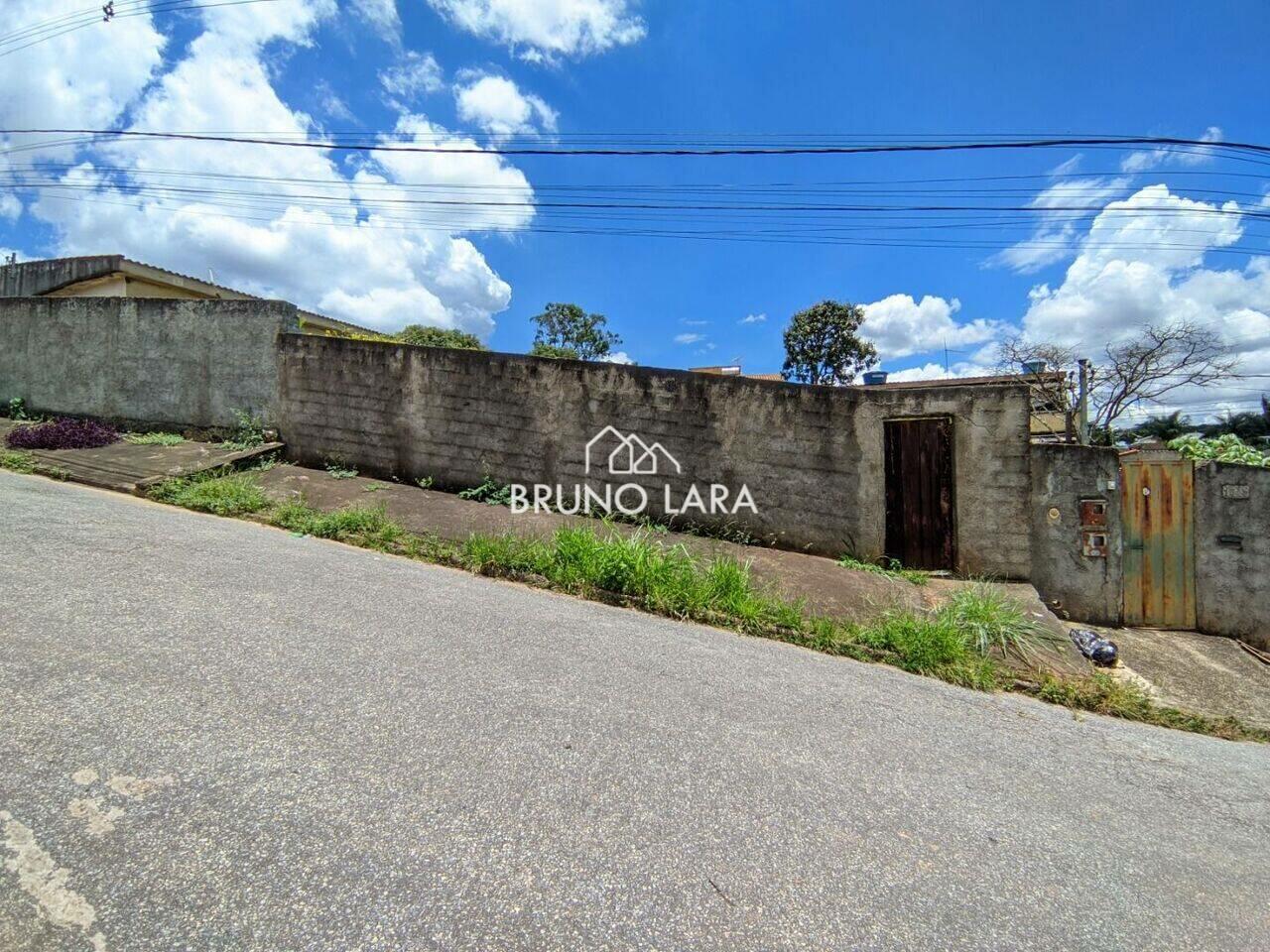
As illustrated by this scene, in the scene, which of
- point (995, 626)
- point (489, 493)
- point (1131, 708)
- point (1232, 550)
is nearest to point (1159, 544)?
point (1232, 550)

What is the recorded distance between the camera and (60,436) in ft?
23.8

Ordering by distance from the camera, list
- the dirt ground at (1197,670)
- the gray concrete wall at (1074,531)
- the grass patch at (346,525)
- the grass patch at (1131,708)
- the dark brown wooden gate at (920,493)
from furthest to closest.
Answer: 1. the dark brown wooden gate at (920,493)
2. the gray concrete wall at (1074,531)
3. the grass patch at (346,525)
4. the dirt ground at (1197,670)
5. the grass patch at (1131,708)

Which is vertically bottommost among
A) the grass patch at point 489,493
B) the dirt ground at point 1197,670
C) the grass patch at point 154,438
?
the dirt ground at point 1197,670

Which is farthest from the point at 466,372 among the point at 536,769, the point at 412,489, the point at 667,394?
the point at 536,769

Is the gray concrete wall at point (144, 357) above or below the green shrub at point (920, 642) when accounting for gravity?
above

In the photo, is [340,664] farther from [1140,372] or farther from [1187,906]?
[1140,372]

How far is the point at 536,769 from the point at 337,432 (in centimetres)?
656

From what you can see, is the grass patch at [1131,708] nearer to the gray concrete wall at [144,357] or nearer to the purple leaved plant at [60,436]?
the gray concrete wall at [144,357]

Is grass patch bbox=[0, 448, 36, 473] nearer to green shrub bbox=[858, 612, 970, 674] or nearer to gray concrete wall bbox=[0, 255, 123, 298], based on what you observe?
gray concrete wall bbox=[0, 255, 123, 298]

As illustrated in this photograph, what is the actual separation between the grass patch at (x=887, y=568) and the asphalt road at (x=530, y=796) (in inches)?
87.9

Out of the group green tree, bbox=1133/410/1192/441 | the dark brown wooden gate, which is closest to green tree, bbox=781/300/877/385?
green tree, bbox=1133/410/1192/441

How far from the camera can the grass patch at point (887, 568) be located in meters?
5.61

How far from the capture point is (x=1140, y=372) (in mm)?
13953

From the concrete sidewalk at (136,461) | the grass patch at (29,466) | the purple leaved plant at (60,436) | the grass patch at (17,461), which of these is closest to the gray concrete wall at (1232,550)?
the concrete sidewalk at (136,461)
